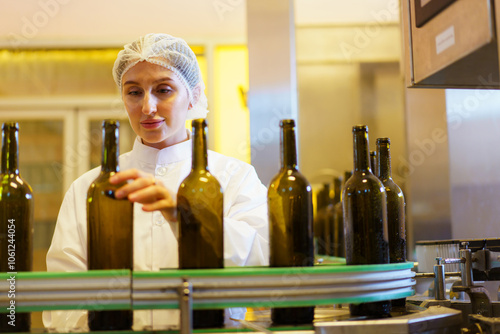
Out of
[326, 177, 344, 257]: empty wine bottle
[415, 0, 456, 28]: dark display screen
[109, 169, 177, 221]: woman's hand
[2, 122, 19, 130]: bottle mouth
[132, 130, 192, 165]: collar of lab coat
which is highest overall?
[415, 0, 456, 28]: dark display screen

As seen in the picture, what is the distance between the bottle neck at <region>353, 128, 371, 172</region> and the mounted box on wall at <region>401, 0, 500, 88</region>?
222 mm

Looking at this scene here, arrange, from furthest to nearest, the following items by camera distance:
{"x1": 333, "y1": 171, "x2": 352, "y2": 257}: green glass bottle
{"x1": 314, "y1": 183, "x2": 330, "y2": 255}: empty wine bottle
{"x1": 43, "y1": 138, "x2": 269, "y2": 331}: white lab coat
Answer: {"x1": 314, "y1": 183, "x2": 330, "y2": 255}: empty wine bottle → {"x1": 333, "y1": 171, "x2": 352, "y2": 257}: green glass bottle → {"x1": 43, "y1": 138, "x2": 269, "y2": 331}: white lab coat

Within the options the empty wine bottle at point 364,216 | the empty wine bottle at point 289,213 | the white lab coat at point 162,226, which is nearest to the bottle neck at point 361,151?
the empty wine bottle at point 364,216

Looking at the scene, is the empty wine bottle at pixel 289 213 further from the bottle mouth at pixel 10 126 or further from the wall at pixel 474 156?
the wall at pixel 474 156

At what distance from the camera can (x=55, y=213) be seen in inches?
168

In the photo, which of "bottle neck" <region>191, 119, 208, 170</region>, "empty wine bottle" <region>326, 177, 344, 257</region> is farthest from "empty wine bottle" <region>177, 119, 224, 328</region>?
"empty wine bottle" <region>326, 177, 344, 257</region>

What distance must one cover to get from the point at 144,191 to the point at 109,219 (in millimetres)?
138

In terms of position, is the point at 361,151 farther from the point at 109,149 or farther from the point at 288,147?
the point at 109,149

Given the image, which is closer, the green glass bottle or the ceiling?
the green glass bottle

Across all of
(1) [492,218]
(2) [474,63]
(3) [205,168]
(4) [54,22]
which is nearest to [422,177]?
(1) [492,218]

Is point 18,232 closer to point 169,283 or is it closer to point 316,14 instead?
point 169,283

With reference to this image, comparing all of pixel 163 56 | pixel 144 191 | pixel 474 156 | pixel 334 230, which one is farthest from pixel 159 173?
pixel 474 156

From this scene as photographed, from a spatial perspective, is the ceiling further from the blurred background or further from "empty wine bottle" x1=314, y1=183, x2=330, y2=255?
"empty wine bottle" x1=314, y1=183, x2=330, y2=255

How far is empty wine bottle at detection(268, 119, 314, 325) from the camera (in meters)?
1.00
